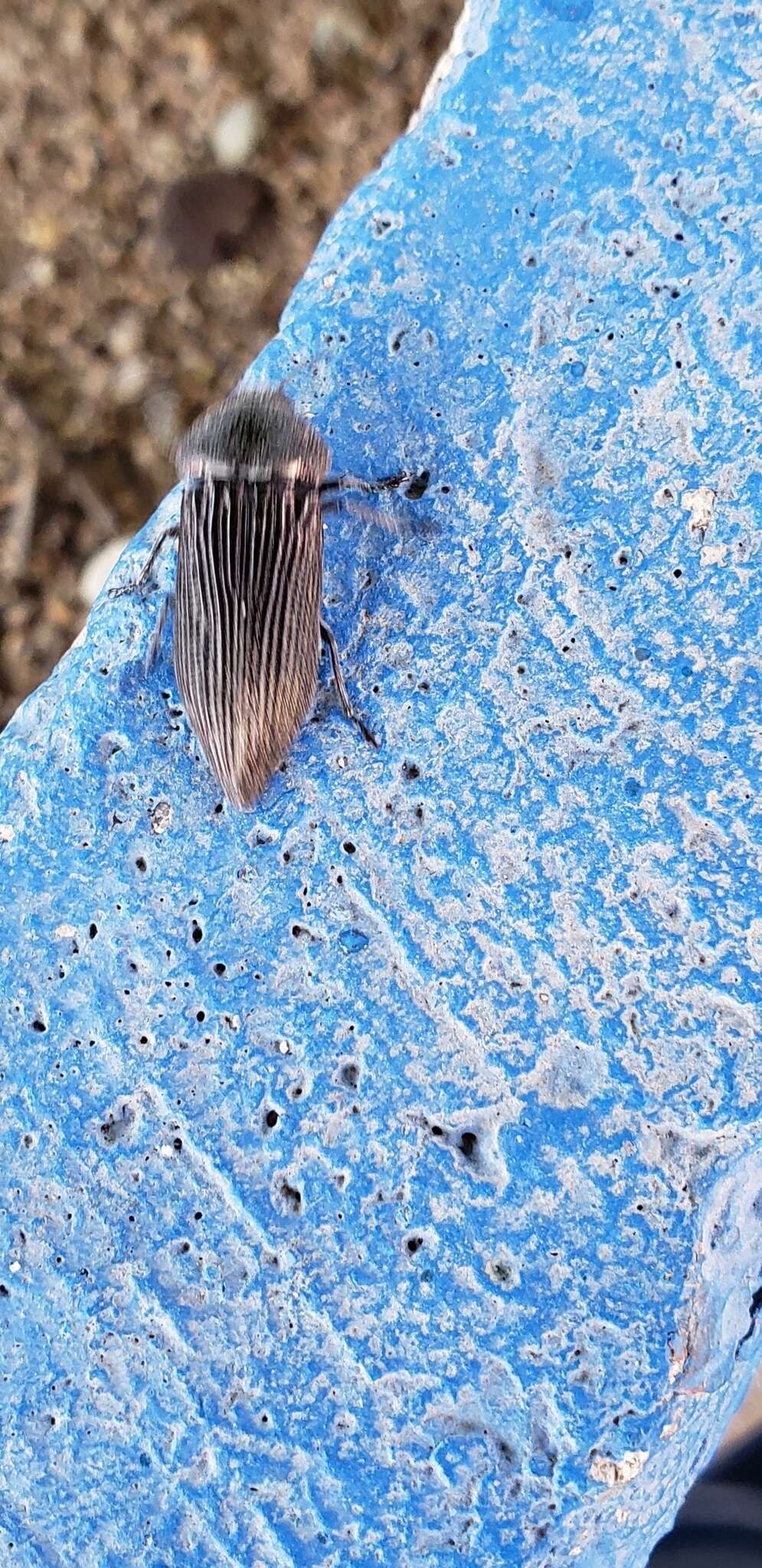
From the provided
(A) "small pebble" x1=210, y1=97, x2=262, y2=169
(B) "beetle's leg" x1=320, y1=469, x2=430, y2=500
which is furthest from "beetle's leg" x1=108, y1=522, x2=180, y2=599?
(A) "small pebble" x1=210, y1=97, x2=262, y2=169

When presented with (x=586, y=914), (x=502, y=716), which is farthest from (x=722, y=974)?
(x=502, y=716)

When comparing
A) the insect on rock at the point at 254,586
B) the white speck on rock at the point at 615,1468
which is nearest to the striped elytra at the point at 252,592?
the insect on rock at the point at 254,586

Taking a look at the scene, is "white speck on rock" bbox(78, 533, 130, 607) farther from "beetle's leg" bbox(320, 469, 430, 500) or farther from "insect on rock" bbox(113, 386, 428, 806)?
"beetle's leg" bbox(320, 469, 430, 500)

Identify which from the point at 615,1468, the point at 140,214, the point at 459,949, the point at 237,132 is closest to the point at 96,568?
the point at 140,214

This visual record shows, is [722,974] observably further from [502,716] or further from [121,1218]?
[121,1218]

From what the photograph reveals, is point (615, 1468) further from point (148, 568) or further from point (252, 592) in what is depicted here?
point (148, 568)

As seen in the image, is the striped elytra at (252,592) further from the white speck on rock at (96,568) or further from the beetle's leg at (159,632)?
the white speck on rock at (96,568)

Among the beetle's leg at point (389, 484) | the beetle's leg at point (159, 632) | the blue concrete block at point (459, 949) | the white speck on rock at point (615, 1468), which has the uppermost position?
the beetle's leg at point (159, 632)
